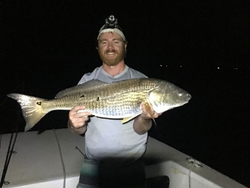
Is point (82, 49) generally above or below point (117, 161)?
below

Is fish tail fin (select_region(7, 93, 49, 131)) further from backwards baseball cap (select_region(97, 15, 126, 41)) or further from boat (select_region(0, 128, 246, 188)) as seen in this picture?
backwards baseball cap (select_region(97, 15, 126, 41))

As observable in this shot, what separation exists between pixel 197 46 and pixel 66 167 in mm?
76251

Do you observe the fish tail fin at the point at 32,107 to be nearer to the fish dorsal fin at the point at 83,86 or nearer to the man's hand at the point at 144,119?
the fish dorsal fin at the point at 83,86

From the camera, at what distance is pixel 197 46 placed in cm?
7488

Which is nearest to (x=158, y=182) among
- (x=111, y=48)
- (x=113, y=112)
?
(x=113, y=112)

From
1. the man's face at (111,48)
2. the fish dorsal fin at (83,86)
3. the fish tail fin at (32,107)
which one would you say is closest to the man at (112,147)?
the man's face at (111,48)

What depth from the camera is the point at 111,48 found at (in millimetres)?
2779

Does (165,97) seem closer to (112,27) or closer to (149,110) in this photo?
(149,110)

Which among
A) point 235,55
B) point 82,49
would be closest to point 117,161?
point 235,55

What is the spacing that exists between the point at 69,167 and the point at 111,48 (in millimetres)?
1549

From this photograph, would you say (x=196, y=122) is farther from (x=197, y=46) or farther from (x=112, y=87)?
(x=197, y=46)

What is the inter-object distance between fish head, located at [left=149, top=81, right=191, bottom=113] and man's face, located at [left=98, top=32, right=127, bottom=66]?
1.80 feet

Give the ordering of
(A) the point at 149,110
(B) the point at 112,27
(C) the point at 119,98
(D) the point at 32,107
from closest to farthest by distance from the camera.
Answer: (A) the point at 149,110 < (C) the point at 119,98 < (D) the point at 32,107 < (B) the point at 112,27

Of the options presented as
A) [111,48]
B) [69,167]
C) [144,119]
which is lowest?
[69,167]
